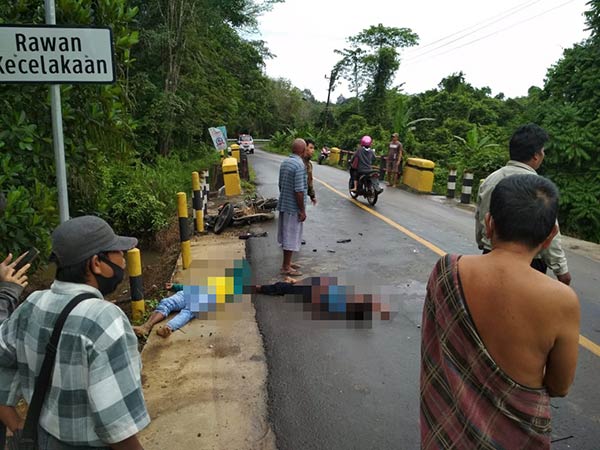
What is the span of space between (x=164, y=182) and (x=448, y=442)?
11.2 meters

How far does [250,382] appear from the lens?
3826 millimetres

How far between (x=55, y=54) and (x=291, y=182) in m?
3.46

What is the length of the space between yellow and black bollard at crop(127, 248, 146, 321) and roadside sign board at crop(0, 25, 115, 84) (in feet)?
6.25

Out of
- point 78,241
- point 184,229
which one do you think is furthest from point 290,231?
point 78,241

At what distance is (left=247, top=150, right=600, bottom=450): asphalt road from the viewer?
3.23 meters

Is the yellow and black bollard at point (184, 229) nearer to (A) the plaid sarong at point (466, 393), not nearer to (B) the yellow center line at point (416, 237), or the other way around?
(B) the yellow center line at point (416, 237)

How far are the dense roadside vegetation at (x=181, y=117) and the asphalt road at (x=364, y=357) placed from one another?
8.18ft

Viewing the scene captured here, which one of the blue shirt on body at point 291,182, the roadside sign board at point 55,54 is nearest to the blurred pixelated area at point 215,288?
the blue shirt on body at point 291,182

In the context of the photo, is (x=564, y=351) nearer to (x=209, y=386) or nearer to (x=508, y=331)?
(x=508, y=331)

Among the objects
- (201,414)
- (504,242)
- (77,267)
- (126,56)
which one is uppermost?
(126,56)

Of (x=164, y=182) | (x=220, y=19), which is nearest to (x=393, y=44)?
(x=220, y=19)

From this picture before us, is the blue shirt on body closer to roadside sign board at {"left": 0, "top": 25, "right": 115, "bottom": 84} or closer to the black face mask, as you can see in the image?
roadside sign board at {"left": 0, "top": 25, "right": 115, "bottom": 84}

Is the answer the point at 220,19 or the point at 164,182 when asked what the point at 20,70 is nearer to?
the point at 164,182

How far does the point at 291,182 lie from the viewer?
616 centimetres
